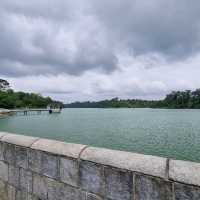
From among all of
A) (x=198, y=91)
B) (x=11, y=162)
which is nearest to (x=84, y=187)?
(x=11, y=162)

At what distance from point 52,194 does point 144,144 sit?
736 inches

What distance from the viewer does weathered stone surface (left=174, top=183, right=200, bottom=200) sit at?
159 cm

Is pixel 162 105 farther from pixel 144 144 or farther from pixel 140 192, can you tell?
pixel 140 192

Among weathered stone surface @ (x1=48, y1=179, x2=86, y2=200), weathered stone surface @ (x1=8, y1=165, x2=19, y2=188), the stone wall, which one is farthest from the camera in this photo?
weathered stone surface @ (x1=8, y1=165, x2=19, y2=188)

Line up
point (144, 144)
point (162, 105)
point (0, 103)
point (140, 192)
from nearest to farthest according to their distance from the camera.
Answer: point (140, 192) < point (144, 144) < point (0, 103) < point (162, 105)

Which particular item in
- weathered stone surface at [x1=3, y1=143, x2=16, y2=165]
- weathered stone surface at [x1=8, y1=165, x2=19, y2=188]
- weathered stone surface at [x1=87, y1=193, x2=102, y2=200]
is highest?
weathered stone surface at [x1=3, y1=143, x2=16, y2=165]

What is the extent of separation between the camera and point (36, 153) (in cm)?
293

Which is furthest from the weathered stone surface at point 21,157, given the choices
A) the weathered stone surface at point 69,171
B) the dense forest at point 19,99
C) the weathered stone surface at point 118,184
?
the dense forest at point 19,99

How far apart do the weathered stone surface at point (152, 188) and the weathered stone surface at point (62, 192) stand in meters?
0.76

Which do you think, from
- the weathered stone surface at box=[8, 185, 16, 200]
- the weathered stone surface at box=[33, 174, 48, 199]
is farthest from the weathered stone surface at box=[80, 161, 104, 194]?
the weathered stone surface at box=[8, 185, 16, 200]

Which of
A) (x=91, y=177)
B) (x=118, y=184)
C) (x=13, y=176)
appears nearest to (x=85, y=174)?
(x=91, y=177)

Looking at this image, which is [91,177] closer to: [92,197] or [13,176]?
[92,197]

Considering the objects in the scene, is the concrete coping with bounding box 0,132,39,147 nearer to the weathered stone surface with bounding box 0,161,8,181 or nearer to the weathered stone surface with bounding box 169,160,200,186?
the weathered stone surface with bounding box 0,161,8,181

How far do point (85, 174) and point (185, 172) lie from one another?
1138mm
